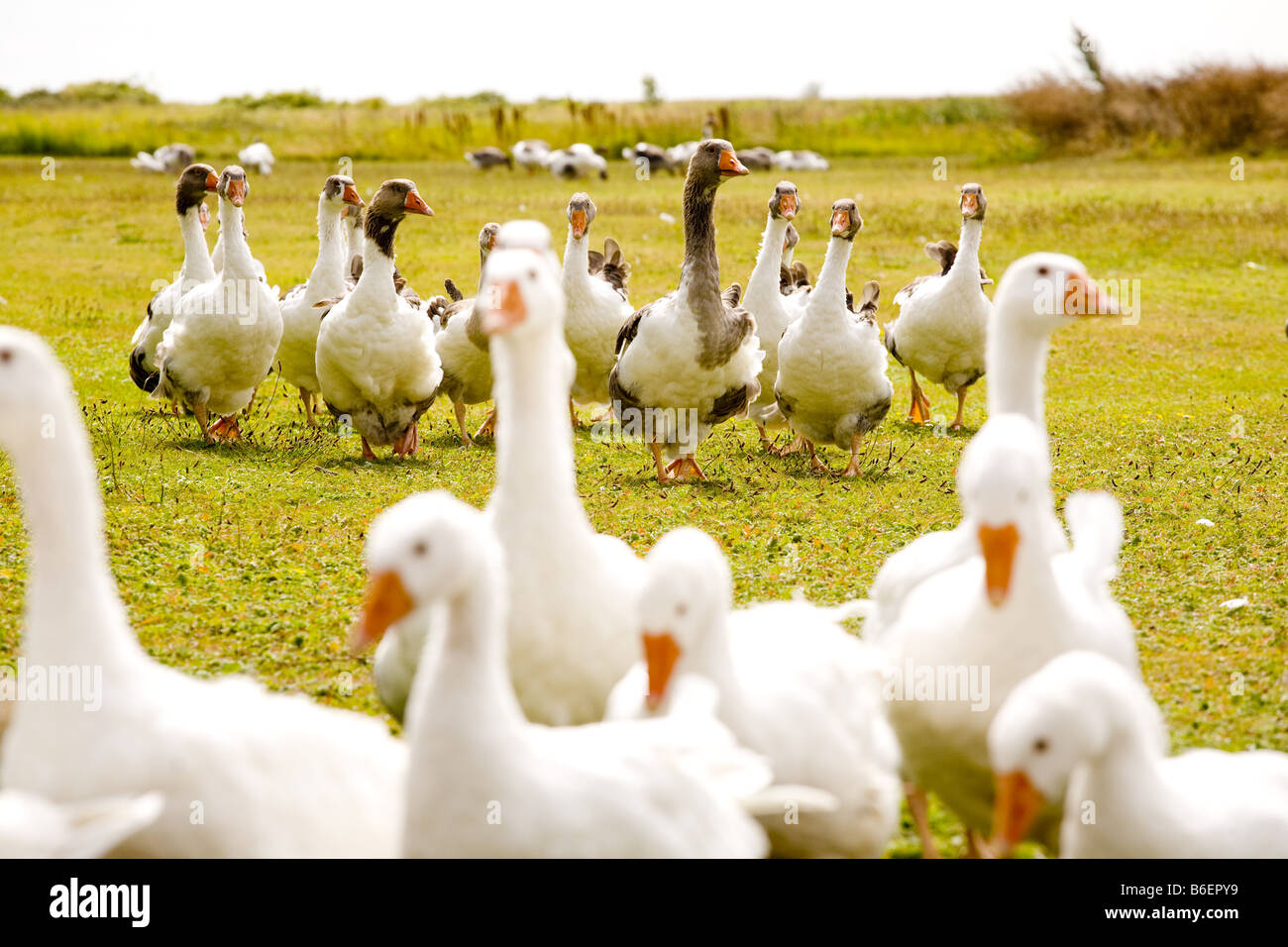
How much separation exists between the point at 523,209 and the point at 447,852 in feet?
77.4

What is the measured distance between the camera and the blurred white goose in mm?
3252

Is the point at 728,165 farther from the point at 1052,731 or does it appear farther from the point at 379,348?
the point at 1052,731

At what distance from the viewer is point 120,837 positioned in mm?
3146

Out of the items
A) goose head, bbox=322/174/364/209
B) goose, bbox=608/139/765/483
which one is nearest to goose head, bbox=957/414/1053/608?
goose, bbox=608/139/765/483

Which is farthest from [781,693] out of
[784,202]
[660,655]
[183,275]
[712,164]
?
[183,275]

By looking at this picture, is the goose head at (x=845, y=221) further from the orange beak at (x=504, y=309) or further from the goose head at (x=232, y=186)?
the orange beak at (x=504, y=309)

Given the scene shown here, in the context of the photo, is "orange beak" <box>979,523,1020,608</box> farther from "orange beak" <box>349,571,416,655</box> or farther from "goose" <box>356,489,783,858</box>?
"orange beak" <box>349,571,416,655</box>

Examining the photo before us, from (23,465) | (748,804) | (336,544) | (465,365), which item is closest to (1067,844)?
(748,804)

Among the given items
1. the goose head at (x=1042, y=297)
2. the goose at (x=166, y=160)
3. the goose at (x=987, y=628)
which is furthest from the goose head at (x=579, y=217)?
the goose at (x=166, y=160)

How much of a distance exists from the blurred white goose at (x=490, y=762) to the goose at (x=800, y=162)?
33728 millimetres

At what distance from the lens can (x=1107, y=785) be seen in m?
3.55

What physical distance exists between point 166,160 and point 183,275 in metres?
25.0

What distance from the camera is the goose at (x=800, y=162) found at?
118ft

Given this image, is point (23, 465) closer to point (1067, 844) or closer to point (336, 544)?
point (1067, 844)
